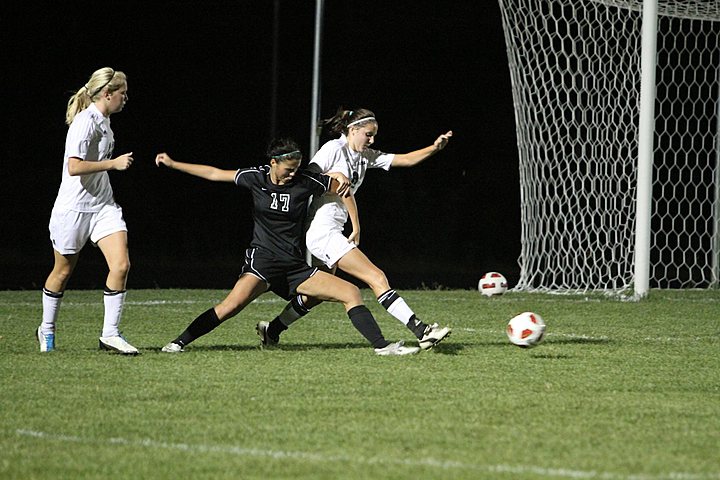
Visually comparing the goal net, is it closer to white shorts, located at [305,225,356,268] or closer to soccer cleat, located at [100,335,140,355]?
white shorts, located at [305,225,356,268]

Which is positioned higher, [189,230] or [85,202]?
[85,202]

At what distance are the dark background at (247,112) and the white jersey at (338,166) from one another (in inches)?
465

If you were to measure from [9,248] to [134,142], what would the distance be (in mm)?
4029

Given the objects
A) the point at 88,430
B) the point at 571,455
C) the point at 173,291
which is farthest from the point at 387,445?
the point at 173,291

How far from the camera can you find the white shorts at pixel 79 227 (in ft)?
24.3

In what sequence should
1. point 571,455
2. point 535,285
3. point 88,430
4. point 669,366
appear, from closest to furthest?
1. point 571,455
2. point 88,430
3. point 669,366
4. point 535,285

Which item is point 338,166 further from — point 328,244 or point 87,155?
point 87,155

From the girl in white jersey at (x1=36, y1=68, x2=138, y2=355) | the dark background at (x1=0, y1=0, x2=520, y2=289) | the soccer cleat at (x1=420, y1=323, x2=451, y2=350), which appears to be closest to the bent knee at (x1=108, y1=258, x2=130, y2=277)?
the girl in white jersey at (x1=36, y1=68, x2=138, y2=355)

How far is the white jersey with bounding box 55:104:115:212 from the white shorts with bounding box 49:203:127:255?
38mm

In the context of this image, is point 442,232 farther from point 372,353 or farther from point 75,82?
point 372,353

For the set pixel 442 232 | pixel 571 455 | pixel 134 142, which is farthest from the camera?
pixel 134 142

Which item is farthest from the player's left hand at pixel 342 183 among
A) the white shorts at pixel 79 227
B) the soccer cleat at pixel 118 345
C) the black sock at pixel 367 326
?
the soccer cleat at pixel 118 345

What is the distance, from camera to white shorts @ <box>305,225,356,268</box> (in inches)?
306

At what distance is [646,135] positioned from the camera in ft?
38.8
